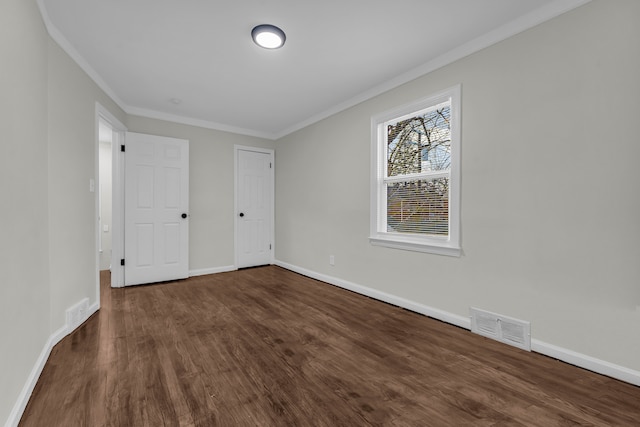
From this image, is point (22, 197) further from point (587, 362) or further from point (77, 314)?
point (587, 362)

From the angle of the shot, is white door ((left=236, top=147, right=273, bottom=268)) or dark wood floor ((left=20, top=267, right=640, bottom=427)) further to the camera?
white door ((left=236, top=147, right=273, bottom=268))

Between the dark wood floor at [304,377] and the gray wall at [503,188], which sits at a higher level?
the gray wall at [503,188]

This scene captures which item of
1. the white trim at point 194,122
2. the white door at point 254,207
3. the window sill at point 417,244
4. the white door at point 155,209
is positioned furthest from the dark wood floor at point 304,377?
the white trim at point 194,122

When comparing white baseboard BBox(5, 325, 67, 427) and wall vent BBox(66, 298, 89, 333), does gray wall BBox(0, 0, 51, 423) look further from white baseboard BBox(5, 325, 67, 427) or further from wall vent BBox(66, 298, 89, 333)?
wall vent BBox(66, 298, 89, 333)

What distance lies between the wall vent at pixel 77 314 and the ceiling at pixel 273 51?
2.24m

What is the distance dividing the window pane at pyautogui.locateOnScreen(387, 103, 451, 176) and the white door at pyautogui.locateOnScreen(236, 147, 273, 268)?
262cm

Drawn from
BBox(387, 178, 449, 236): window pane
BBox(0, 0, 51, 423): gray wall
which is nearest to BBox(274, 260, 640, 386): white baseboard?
BBox(387, 178, 449, 236): window pane

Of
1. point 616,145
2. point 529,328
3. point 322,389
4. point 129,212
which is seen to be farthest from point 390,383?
point 129,212

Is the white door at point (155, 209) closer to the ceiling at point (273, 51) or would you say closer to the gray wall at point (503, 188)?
the ceiling at point (273, 51)

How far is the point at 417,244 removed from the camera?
285cm

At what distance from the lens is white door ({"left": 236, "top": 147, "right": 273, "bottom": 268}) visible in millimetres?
4875

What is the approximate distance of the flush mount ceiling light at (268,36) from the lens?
2.18 m

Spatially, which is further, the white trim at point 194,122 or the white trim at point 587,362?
the white trim at point 194,122

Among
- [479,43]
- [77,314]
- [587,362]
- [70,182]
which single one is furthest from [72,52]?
[587,362]
